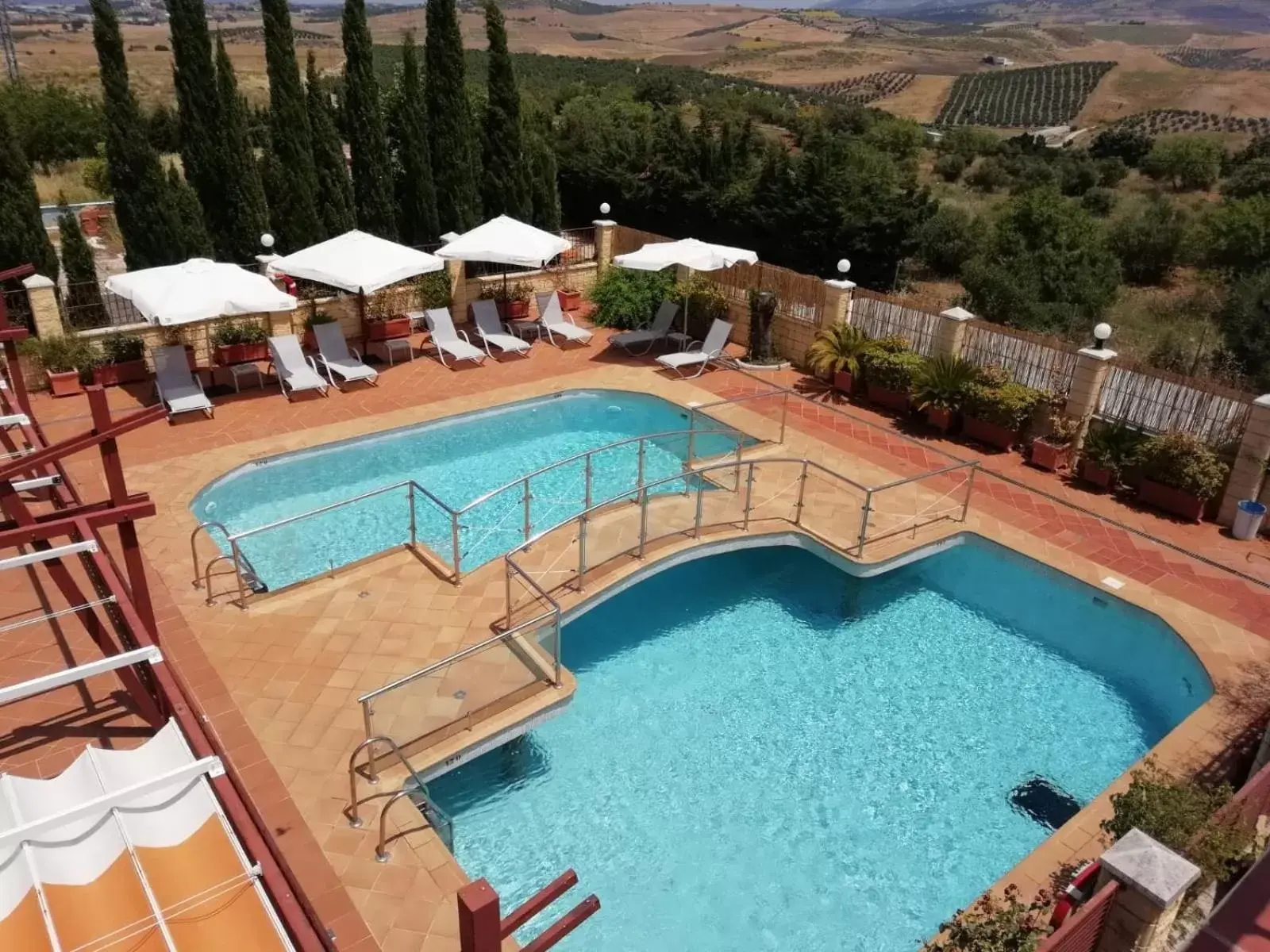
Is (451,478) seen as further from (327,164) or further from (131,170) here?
(327,164)

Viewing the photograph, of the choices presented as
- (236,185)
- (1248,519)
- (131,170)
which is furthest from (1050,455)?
(131,170)

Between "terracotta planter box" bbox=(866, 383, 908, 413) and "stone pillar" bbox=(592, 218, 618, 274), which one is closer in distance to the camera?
"terracotta planter box" bbox=(866, 383, 908, 413)

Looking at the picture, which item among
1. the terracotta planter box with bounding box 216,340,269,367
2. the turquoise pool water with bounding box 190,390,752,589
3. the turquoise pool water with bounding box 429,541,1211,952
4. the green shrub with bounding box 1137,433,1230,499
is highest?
the green shrub with bounding box 1137,433,1230,499

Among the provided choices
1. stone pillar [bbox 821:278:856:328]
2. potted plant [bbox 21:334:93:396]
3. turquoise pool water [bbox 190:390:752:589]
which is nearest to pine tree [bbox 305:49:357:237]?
potted plant [bbox 21:334:93:396]

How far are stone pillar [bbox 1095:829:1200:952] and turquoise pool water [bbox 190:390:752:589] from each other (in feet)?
22.0

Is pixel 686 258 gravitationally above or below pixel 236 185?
below

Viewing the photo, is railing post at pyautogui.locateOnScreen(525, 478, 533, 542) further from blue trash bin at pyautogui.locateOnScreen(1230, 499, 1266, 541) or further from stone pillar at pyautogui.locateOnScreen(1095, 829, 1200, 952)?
blue trash bin at pyautogui.locateOnScreen(1230, 499, 1266, 541)

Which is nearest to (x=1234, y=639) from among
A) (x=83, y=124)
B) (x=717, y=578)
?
(x=717, y=578)

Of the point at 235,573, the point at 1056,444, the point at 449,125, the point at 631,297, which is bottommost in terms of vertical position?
the point at 235,573

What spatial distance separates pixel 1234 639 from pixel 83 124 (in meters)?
46.5

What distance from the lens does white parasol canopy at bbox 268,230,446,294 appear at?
14.2 m

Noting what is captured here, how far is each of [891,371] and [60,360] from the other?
1319 centimetres

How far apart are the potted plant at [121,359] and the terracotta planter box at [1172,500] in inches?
602

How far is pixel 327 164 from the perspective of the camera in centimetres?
1927
